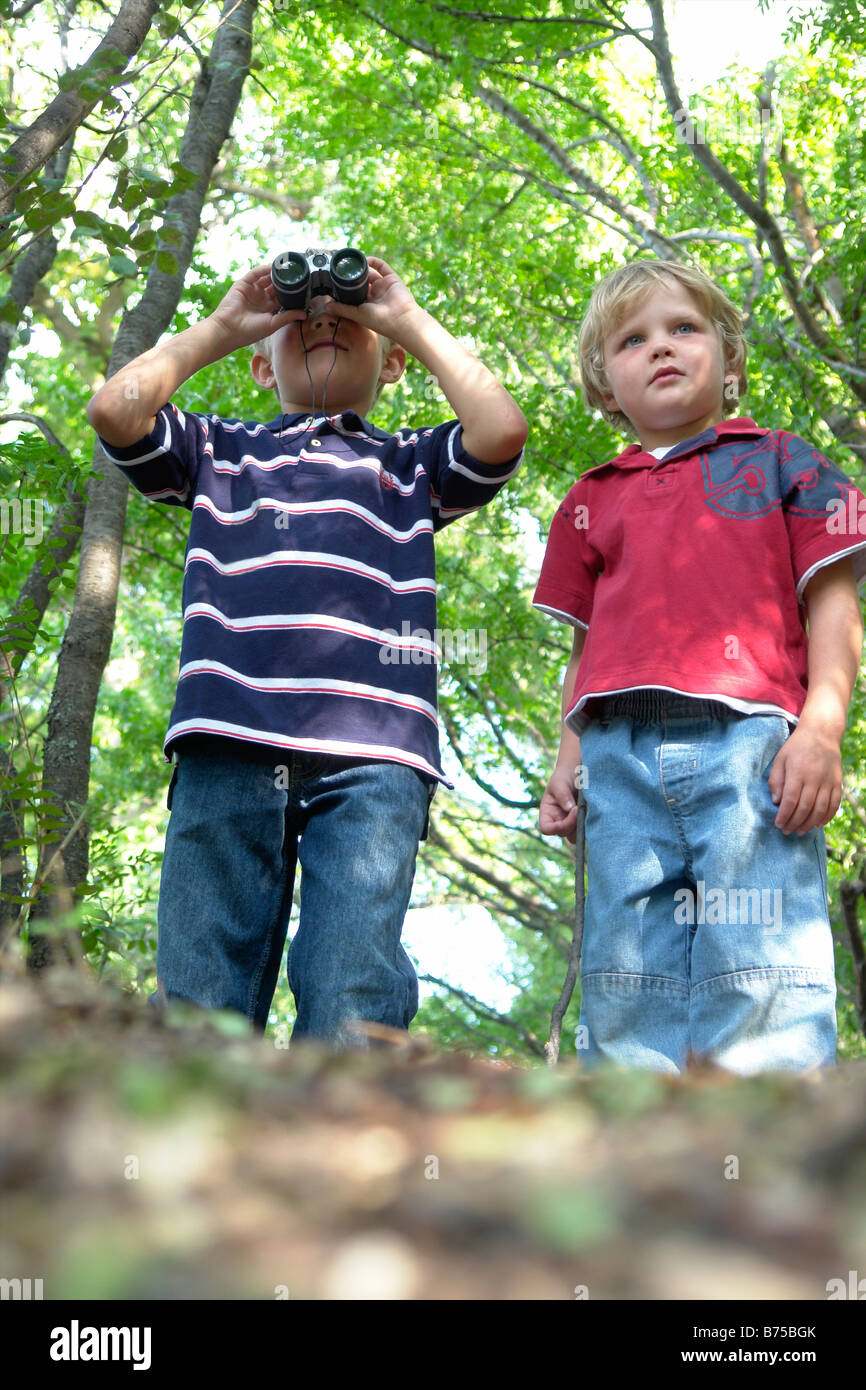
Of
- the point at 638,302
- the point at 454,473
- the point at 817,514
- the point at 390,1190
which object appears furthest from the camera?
the point at 638,302

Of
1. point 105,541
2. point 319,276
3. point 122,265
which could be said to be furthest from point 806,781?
point 105,541

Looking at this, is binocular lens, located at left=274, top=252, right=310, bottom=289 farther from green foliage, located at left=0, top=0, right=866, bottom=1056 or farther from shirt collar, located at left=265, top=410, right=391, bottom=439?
green foliage, located at left=0, top=0, right=866, bottom=1056

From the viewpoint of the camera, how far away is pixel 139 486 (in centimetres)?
284

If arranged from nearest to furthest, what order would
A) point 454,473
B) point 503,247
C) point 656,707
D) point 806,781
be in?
point 806,781, point 656,707, point 454,473, point 503,247

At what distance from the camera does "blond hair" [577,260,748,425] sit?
302 centimetres

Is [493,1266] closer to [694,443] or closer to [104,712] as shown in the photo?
[694,443]

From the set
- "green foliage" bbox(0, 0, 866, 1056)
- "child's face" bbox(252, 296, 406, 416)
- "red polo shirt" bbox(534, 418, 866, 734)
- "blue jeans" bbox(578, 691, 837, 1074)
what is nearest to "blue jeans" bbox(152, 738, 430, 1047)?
"blue jeans" bbox(578, 691, 837, 1074)

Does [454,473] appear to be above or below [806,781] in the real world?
above

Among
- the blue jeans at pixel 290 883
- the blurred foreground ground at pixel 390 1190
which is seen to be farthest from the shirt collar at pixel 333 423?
the blurred foreground ground at pixel 390 1190

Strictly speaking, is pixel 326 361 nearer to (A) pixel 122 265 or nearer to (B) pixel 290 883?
(A) pixel 122 265

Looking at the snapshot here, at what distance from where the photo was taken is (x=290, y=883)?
8.40 feet

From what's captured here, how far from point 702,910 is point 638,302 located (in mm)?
1531

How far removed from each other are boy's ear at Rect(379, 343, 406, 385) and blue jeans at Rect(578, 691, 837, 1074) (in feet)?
4.22

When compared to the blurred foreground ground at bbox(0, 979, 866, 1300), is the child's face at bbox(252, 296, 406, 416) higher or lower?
higher
